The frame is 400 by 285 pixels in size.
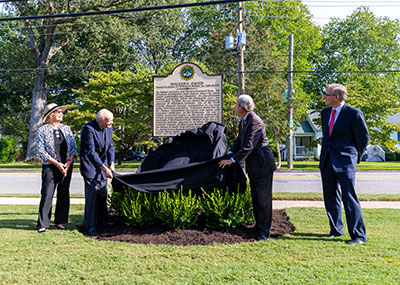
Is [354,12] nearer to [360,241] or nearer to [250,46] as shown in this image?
[250,46]

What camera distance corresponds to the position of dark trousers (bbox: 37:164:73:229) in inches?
232

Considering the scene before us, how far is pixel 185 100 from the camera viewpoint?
23.2 feet

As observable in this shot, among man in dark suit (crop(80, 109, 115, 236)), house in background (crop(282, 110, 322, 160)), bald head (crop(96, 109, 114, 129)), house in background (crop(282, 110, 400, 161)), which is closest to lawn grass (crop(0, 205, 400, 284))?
man in dark suit (crop(80, 109, 115, 236))

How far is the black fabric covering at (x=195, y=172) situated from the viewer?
5520mm

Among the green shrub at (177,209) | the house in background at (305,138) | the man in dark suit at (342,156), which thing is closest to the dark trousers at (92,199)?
the green shrub at (177,209)

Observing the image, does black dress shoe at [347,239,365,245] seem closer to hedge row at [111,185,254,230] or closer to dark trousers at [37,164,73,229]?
hedge row at [111,185,254,230]

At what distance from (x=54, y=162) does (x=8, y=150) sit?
30.0 metres

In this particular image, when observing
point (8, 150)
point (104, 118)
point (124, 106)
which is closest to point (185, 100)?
point (104, 118)

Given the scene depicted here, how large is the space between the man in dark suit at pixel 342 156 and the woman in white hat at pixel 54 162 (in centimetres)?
406

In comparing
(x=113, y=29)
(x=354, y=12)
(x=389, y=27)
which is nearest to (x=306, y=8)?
(x=354, y=12)

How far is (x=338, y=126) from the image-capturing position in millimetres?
5121

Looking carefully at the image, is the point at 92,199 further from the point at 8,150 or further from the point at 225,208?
the point at 8,150

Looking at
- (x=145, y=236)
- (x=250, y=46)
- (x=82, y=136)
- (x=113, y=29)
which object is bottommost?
(x=145, y=236)

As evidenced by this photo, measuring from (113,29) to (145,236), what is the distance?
23.9m
